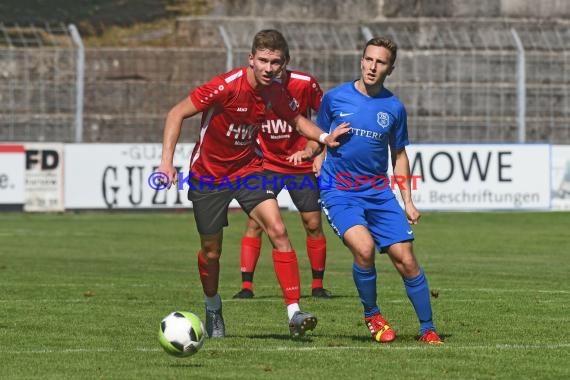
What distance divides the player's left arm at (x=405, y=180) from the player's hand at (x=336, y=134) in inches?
19.8

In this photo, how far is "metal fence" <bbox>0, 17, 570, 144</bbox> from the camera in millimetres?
30609

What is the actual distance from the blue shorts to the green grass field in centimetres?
73

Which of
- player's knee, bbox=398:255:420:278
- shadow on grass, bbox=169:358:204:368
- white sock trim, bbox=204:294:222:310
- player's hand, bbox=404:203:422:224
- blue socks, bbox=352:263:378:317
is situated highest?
player's hand, bbox=404:203:422:224

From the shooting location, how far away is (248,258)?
14.2 m

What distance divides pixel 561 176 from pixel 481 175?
1.71 m

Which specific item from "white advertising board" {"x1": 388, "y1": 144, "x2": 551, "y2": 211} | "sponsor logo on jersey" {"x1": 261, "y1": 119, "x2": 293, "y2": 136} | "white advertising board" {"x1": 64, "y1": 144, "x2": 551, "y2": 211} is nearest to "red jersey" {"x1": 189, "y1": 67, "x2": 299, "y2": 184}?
"sponsor logo on jersey" {"x1": 261, "y1": 119, "x2": 293, "y2": 136}

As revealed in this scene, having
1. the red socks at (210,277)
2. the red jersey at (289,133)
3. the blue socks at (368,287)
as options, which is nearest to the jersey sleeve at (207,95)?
the red socks at (210,277)

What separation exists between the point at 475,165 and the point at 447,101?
3.30m

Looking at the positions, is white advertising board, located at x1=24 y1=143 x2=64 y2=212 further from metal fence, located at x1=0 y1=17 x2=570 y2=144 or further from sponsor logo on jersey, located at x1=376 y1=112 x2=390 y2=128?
sponsor logo on jersey, located at x1=376 y1=112 x2=390 y2=128

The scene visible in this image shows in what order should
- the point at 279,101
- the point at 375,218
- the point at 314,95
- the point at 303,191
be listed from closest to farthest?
the point at 375,218 < the point at 279,101 < the point at 314,95 < the point at 303,191

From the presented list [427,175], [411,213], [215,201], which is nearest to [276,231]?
[215,201]

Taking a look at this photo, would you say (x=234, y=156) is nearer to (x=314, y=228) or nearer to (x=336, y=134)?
(x=336, y=134)

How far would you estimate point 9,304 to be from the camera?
1298cm

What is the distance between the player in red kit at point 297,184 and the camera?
13.9 m
